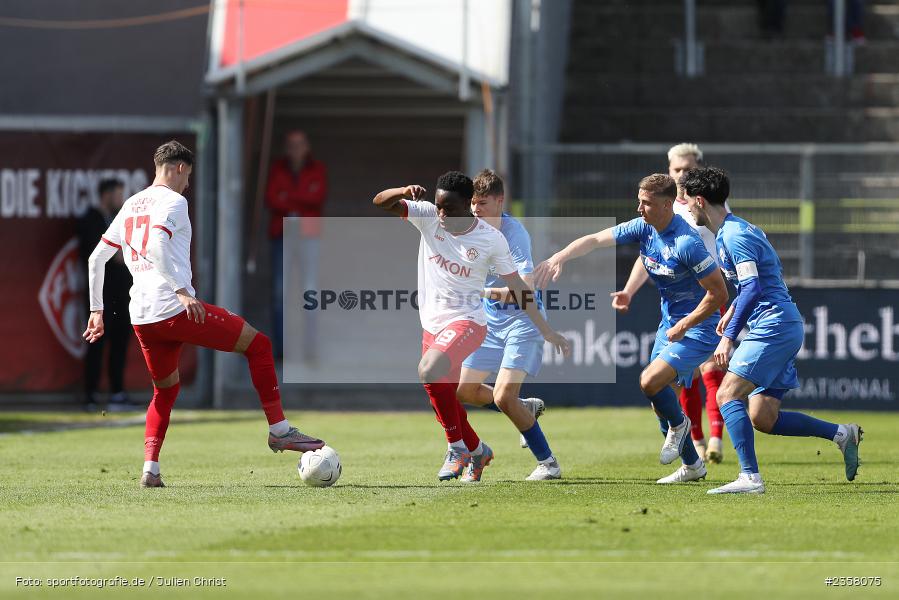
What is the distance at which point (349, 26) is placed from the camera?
61.4 feet

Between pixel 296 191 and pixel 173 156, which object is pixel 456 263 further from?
pixel 296 191

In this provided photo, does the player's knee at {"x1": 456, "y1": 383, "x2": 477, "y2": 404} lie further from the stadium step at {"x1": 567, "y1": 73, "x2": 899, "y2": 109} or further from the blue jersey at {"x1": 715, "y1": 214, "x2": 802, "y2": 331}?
the stadium step at {"x1": 567, "y1": 73, "x2": 899, "y2": 109}

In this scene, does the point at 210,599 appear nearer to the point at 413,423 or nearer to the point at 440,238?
the point at 440,238

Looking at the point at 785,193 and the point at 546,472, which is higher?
the point at 785,193

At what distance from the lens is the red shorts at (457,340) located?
34.6 ft

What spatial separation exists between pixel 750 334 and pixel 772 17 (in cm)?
1606

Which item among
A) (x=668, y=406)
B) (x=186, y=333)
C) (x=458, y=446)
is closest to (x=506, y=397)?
(x=458, y=446)

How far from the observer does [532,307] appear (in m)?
10.7

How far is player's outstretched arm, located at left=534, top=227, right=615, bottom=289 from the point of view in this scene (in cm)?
1077

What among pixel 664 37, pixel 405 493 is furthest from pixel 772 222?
pixel 405 493

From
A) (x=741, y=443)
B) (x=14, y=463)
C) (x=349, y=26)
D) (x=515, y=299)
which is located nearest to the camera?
(x=741, y=443)

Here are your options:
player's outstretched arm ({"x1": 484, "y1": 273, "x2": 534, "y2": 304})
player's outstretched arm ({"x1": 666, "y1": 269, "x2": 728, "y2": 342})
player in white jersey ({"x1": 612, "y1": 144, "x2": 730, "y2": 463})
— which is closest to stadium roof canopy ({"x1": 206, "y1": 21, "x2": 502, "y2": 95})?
player in white jersey ({"x1": 612, "y1": 144, "x2": 730, "y2": 463})

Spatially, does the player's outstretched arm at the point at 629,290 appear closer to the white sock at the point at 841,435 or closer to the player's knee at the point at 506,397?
the player's knee at the point at 506,397

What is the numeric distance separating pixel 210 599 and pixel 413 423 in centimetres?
1063
